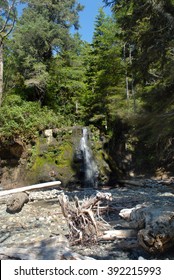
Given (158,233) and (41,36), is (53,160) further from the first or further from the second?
(158,233)

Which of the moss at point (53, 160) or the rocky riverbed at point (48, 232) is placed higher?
the moss at point (53, 160)

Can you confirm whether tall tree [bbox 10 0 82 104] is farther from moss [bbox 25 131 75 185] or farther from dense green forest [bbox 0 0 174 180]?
moss [bbox 25 131 75 185]

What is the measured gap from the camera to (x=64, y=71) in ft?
80.5

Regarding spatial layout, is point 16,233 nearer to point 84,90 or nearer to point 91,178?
point 91,178

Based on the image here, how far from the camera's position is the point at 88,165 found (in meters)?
18.5

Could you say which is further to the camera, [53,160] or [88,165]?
[88,165]

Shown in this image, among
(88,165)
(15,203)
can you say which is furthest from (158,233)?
(88,165)

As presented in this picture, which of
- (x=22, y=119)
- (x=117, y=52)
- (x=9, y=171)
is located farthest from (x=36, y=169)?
(x=117, y=52)

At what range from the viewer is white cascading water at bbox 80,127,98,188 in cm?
1798

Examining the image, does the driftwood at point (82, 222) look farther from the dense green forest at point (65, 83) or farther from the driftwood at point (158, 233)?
the dense green forest at point (65, 83)

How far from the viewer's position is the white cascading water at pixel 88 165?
18.0 metres

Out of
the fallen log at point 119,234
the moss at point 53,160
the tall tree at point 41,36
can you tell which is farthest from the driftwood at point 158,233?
the tall tree at point 41,36

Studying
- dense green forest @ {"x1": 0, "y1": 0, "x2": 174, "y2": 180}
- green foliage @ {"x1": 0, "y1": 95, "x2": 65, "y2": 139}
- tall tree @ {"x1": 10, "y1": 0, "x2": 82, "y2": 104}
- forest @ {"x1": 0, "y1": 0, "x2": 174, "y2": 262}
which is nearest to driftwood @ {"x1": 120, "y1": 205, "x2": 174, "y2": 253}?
forest @ {"x1": 0, "y1": 0, "x2": 174, "y2": 262}

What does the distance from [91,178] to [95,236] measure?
12.3 m
